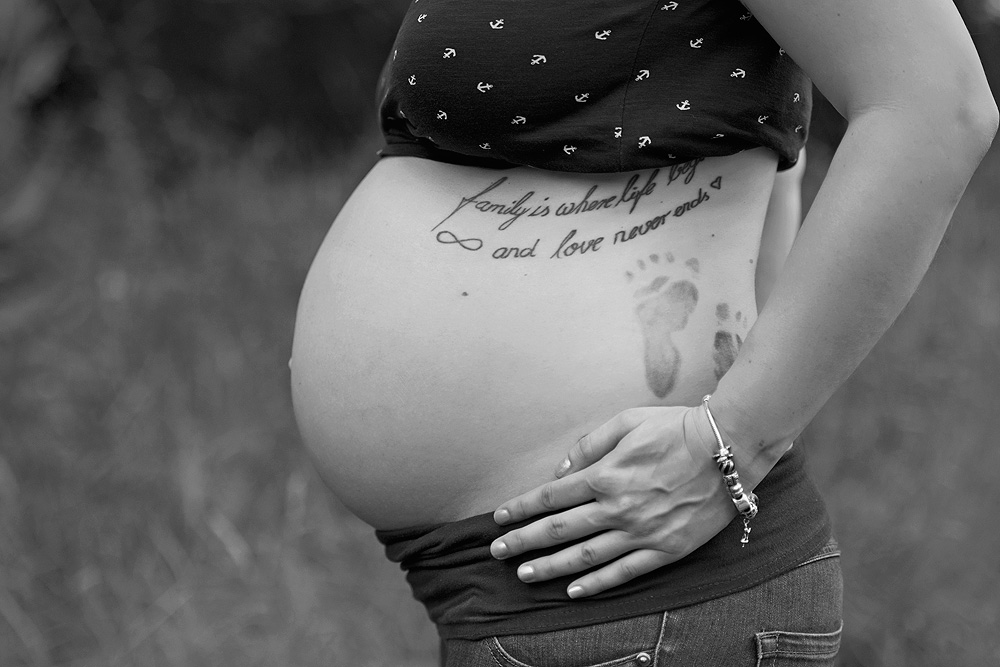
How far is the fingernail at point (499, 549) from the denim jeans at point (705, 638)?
0.08 meters

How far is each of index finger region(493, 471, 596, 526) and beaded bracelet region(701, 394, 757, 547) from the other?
0.38 ft

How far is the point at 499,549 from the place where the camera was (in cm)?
94

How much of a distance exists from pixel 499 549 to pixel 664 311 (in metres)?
0.27

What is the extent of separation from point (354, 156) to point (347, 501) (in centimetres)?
361

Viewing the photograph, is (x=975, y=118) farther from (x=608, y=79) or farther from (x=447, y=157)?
(x=447, y=157)

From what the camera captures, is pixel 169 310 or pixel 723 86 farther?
pixel 169 310

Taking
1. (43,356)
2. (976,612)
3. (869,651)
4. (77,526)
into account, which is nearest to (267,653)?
(77,526)

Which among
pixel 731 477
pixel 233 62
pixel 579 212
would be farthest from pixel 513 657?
pixel 233 62

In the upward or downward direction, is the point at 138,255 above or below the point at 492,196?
below

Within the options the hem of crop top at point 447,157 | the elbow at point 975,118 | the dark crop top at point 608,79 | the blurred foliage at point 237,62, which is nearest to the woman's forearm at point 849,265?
the elbow at point 975,118

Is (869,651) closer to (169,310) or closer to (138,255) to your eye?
(169,310)

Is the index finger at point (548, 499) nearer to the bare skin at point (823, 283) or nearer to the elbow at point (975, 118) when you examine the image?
the bare skin at point (823, 283)

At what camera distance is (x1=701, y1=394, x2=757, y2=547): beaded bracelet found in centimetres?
87

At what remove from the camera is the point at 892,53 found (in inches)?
32.2
